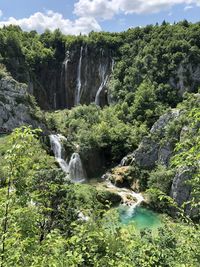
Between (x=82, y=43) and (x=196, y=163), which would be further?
(x=82, y=43)

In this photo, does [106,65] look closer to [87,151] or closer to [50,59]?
[50,59]

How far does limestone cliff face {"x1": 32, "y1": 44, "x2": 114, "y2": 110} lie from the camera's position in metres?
66.3

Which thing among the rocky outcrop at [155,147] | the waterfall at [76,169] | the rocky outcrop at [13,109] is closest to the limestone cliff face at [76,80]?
the rocky outcrop at [13,109]

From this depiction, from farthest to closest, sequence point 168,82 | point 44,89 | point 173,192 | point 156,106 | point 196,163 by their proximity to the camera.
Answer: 1. point 44,89
2. point 168,82
3. point 156,106
4. point 173,192
5. point 196,163

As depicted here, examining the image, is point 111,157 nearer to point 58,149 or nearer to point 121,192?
point 58,149

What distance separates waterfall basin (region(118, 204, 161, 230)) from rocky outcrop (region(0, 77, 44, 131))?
16150 mm

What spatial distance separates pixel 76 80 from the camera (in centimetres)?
6762

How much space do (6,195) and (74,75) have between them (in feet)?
205

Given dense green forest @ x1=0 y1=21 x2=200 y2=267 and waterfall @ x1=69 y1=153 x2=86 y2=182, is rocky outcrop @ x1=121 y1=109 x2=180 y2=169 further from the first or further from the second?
waterfall @ x1=69 y1=153 x2=86 y2=182

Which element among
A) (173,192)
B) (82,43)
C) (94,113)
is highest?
(82,43)

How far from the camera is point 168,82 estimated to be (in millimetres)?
57656

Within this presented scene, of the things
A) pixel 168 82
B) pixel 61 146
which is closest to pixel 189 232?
pixel 61 146

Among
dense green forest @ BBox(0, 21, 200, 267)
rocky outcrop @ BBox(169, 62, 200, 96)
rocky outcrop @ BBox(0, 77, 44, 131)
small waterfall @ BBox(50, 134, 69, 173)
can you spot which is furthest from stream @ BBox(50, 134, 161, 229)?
rocky outcrop @ BBox(169, 62, 200, 96)

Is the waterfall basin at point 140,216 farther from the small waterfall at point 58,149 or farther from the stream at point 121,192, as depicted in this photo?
the small waterfall at point 58,149
